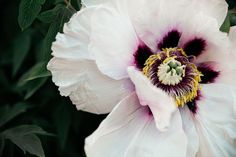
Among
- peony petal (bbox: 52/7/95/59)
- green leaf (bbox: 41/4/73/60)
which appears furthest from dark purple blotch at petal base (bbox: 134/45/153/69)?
green leaf (bbox: 41/4/73/60)

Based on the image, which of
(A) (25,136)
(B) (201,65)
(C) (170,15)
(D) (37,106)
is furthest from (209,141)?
(D) (37,106)

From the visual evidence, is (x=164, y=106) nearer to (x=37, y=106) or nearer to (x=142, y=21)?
(x=142, y=21)

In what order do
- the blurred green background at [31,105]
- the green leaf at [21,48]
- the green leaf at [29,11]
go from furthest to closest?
the green leaf at [21,48] → the blurred green background at [31,105] → the green leaf at [29,11]

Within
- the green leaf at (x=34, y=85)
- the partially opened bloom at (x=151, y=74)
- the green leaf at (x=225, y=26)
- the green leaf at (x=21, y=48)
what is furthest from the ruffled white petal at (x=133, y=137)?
the green leaf at (x=21, y=48)

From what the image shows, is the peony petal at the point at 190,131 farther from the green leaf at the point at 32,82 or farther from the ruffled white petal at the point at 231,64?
the green leaf at the point at 32,82

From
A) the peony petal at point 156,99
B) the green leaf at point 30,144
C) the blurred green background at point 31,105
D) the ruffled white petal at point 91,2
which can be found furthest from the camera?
the blurred green background at point 31,105

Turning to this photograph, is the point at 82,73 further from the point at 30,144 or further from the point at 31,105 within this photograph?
the point at 31,105

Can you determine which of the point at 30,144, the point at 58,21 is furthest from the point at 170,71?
the point at 30,144
